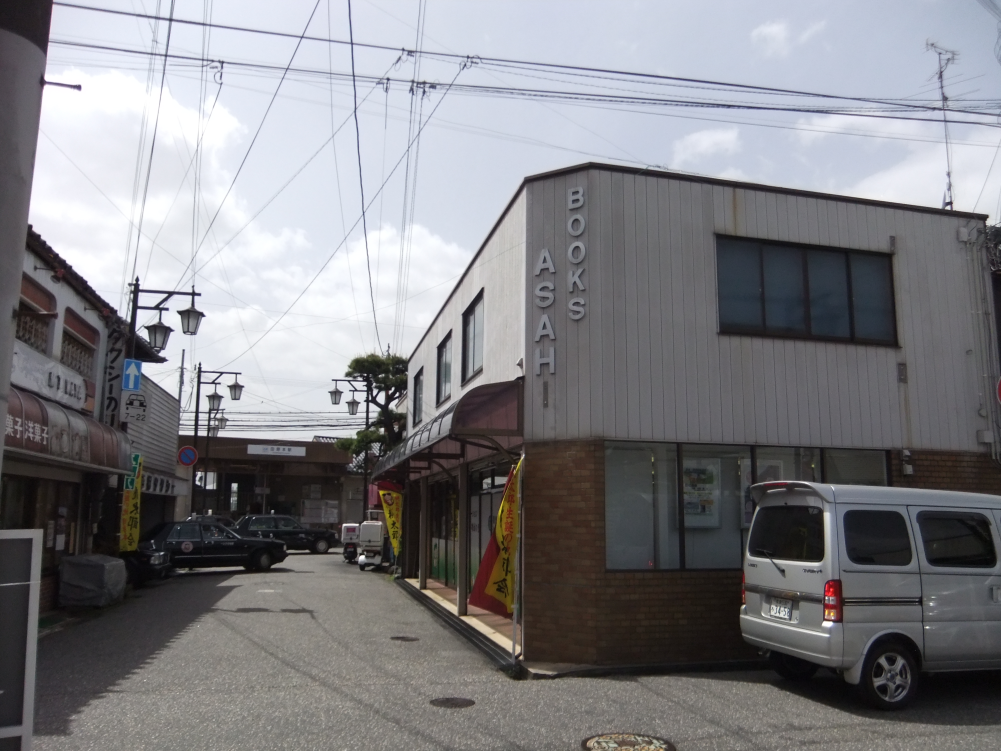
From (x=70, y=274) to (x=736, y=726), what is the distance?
13.9m

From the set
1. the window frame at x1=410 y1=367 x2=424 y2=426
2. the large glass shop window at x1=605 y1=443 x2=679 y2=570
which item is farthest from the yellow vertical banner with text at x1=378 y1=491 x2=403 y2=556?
the large glass shop window at x1=605 y1=443 x2=679 y2=570

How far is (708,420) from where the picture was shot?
1068cm

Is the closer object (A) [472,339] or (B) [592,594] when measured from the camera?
(B) [592,594]

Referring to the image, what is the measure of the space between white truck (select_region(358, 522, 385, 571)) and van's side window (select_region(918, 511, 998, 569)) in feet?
63.0

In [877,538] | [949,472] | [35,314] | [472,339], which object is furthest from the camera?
[472,339]

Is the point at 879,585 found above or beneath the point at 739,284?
beneath

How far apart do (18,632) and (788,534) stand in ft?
22.9

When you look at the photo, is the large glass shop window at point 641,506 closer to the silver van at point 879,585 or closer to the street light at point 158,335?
the silver van at point 879,585

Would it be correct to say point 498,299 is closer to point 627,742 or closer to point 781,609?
point 781,609

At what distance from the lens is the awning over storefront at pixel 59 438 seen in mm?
11602

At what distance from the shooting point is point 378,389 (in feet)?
106

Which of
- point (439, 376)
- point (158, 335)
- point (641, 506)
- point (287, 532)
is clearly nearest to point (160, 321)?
point (158, 335)

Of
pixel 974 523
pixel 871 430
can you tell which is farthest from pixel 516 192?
pixel 974 523

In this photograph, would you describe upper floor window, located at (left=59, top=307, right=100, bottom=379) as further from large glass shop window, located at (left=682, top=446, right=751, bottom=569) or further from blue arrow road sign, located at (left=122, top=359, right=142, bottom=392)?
large glass shop window, located at (left=682, top=446, right=751, bottom=569)
